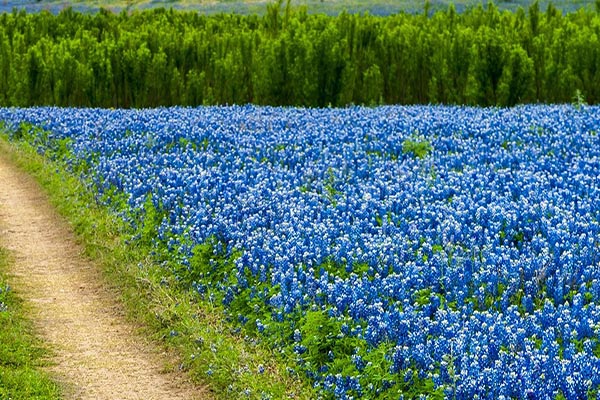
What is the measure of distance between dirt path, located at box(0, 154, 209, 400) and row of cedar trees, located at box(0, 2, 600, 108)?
2115 cm

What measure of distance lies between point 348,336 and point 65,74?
32.1 meters

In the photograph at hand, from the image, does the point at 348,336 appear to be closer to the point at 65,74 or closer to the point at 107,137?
the point at 107,137

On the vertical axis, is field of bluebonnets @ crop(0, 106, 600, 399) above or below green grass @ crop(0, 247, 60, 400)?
above

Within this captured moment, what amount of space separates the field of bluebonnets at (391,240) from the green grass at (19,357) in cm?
177

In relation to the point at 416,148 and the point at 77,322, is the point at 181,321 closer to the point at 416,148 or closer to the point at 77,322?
the point at 77,322

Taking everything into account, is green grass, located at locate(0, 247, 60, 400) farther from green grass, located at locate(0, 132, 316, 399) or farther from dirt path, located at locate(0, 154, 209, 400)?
green grass, located at locate(0, 132, 316, 399)

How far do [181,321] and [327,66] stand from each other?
89.2 feet

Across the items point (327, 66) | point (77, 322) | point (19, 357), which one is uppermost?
point (19, 357)

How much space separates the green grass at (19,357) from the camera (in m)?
A: 8.72

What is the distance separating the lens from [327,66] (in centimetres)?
3675

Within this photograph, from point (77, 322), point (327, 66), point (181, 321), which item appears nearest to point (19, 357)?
point (77, 322)

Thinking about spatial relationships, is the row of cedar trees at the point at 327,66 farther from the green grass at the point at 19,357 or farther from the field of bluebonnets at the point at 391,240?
the green grass at the point at 19,357

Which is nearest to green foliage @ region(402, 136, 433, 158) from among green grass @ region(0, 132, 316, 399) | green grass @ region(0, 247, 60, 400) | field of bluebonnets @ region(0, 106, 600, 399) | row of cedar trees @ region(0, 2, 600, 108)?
field of bluebonnets @ region(0, 106, 600, 399)

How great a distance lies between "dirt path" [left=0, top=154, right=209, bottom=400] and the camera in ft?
30.0
